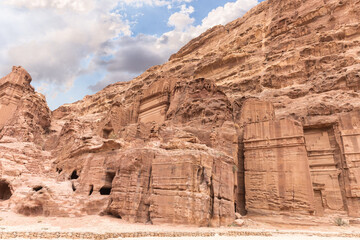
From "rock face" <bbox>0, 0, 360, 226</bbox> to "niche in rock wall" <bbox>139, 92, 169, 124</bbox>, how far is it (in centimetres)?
13

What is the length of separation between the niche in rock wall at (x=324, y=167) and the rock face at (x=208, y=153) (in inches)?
2.4

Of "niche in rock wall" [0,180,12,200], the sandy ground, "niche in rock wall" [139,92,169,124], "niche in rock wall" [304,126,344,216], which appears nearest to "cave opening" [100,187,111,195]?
the sandy ground

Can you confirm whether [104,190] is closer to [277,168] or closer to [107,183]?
[107,183]

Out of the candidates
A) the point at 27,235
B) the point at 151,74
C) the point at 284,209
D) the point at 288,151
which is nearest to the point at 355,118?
the point at 288,151

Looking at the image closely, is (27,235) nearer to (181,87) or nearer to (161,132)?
(161,132)

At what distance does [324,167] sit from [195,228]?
1102 centimetres

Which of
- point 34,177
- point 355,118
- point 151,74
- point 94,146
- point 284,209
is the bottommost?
point 284,209

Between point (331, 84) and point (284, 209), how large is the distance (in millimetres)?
15409

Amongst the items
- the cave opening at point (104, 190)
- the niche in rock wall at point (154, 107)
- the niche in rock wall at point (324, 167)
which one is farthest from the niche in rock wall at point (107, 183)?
the niche in rock wall at point (324, 167)

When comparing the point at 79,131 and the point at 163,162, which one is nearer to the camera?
the point at 163,162

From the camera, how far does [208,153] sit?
12.3 m

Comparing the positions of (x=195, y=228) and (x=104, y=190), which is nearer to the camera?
(x=195, y=228)

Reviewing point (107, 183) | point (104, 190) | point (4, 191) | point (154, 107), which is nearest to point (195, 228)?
point (107, 183)

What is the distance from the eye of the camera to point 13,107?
101ft
